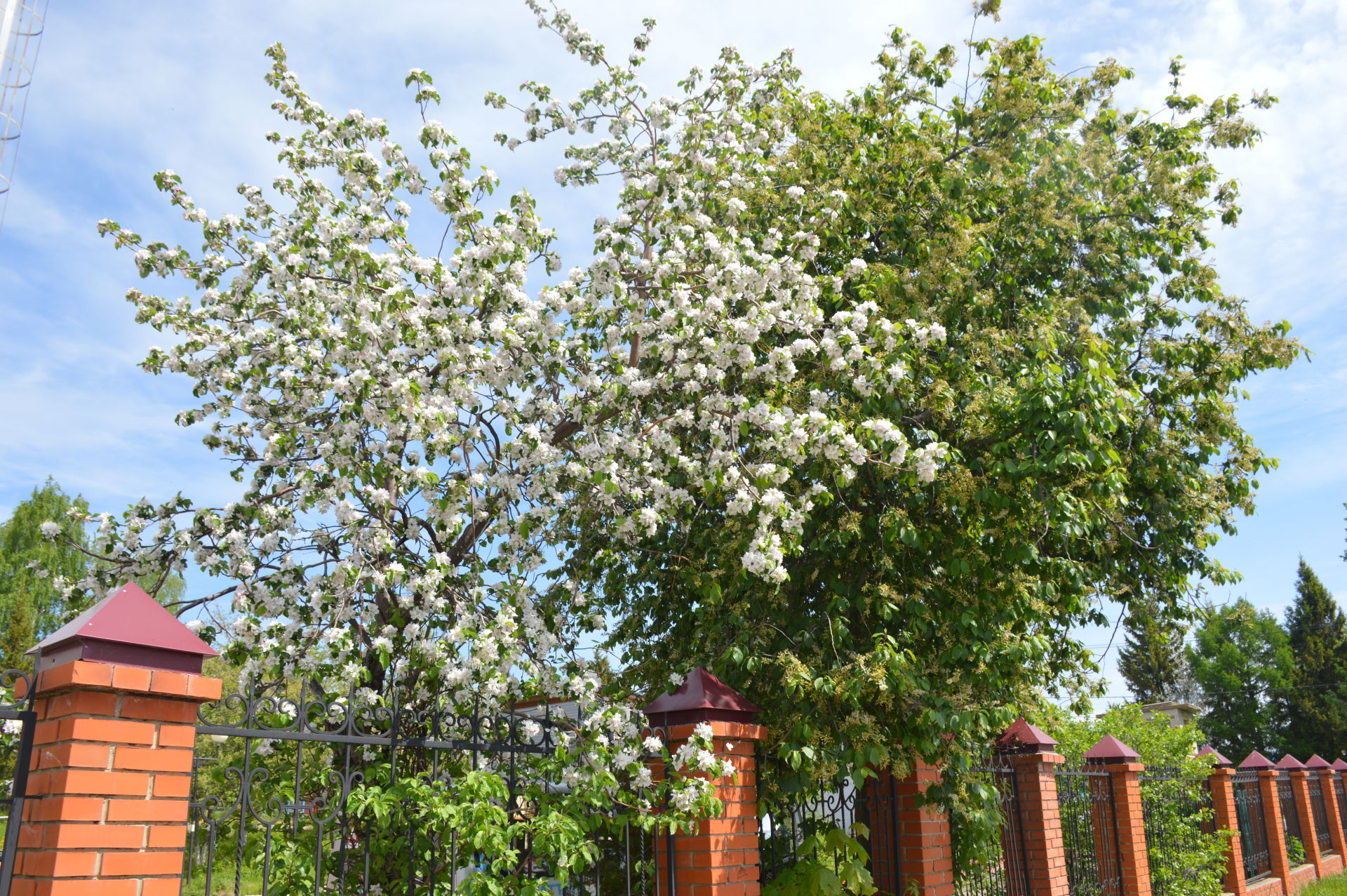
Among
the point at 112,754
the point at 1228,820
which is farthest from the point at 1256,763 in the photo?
the point at 112,754

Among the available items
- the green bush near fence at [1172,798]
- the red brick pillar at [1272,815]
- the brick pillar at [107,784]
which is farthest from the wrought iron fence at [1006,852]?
the red brick pillar at [1272,815]

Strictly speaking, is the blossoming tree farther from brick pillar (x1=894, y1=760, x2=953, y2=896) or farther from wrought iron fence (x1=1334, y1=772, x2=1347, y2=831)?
wrought iron fence (x1=1334, y1=772, x2=1347, y2=831)

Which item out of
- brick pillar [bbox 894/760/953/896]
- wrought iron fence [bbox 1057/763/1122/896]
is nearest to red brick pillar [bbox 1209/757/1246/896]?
wrought iron fence [bbox 1057/763/1122/896]

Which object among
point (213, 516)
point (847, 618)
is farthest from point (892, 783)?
point (213, 516)

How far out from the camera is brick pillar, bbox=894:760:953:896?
660cm

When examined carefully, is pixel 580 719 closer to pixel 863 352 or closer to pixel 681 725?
pixel 681 725

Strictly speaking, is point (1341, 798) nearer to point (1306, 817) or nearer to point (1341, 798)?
point (1341, 798)

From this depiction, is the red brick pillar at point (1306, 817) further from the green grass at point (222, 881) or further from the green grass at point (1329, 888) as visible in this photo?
the green grass at point (222, 881)

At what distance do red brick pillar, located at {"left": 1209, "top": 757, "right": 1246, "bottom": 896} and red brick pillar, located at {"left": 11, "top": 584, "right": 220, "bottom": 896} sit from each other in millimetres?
13718

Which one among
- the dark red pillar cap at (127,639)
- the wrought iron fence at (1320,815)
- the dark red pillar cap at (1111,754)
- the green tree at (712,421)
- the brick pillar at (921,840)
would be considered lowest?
the wrought iron fence at (1320,815)

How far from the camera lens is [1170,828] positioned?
38.2 feet

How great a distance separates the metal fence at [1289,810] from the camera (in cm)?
1675

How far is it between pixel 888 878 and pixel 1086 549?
13.2ft

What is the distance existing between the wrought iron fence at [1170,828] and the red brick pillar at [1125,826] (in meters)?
1.02
